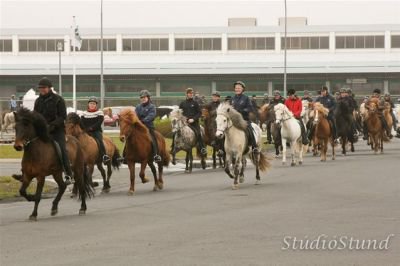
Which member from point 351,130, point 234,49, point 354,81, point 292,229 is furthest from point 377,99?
point 234,49

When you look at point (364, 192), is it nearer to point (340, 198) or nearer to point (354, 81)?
point (340, 198)

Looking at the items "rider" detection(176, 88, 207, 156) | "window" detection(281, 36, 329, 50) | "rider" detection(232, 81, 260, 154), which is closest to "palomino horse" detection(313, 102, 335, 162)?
"rider" detection(176, 88, 207, 156)

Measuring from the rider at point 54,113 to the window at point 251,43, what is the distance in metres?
103

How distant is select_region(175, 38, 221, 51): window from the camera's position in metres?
120

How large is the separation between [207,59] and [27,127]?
98077 millimetres

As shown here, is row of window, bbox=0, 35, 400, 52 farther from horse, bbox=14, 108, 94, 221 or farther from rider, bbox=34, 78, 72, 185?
horse, bbox=14, 108, 94, 221

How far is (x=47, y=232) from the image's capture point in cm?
1509

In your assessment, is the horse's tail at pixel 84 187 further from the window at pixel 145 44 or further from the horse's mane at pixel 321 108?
the window at pixel 145 44

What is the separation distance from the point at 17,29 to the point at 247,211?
349 feet

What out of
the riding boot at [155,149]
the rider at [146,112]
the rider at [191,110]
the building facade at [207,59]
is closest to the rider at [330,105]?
the rider at [191,110]

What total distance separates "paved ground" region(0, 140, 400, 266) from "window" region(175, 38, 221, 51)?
3737 inches

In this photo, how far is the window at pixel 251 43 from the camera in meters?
120

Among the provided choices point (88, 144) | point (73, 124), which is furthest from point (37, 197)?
point (88, 144)

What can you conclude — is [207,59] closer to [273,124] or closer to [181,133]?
[273,124]
